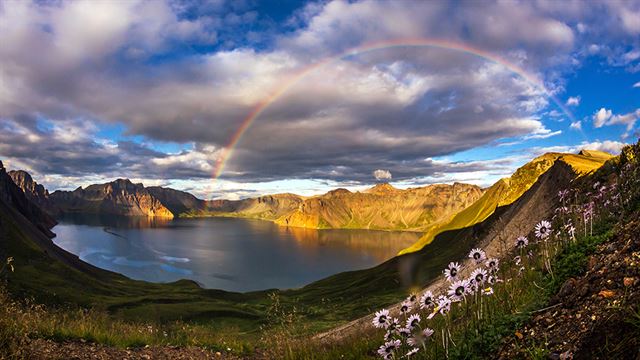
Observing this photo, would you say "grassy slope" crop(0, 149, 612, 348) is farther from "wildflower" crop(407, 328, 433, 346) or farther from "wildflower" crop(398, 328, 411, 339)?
"wildflower" crop(407, 328, 433, 346)

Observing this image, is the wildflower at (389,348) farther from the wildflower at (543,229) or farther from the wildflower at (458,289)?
the wildflower at (543,229)

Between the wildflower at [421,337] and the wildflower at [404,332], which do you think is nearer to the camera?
the wildflower at [421,337]

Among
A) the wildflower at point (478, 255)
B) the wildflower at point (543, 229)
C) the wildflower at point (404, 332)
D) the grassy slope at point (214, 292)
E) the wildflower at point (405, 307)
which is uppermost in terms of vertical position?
the wildflower at point (543, 229)

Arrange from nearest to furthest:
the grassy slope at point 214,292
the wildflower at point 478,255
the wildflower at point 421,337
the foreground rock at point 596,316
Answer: the foreground rock at point 596,316 < the wildflower at point 421,337 < the wildflower at point 478,255 < the grassy slope at point 214,292

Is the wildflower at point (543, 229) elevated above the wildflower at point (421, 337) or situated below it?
above

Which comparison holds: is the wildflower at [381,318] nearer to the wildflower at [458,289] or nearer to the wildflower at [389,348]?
the wildflower at [389,348]

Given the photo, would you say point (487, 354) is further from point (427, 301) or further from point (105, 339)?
point (105, 339)

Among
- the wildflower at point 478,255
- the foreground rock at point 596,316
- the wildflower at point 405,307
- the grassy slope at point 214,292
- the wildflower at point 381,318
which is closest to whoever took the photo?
the foreground rock at point 596,316

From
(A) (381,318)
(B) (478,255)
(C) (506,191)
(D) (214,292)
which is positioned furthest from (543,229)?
(C) (506,191)

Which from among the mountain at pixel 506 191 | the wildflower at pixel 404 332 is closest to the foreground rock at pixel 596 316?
the wildflower at pixel 404 332

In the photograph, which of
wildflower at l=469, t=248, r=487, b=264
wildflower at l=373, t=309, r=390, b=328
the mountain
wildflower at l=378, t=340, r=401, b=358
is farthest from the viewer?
the mountain

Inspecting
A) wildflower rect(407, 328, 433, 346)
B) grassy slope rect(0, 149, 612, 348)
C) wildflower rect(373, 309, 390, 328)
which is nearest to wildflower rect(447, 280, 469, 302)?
wildflower rect(407, 328, 433, 346)

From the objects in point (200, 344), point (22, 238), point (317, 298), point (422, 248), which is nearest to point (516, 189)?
point (422, 248)

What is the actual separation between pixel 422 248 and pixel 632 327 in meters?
145
